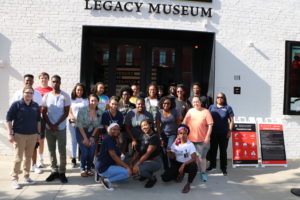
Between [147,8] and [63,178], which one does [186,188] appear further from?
[147,8]

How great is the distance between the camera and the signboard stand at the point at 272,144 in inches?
241

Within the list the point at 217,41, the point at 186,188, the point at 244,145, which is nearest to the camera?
the point at 186,188

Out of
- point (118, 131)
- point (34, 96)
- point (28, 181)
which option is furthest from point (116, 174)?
point (34, 96)

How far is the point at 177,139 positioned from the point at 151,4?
3456 mm

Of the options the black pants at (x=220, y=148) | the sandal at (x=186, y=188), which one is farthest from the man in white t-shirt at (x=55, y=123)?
the black pants at (x=220, y=148)

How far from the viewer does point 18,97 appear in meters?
4.78

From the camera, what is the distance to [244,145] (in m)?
6.07

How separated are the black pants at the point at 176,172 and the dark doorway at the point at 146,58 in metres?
2.65

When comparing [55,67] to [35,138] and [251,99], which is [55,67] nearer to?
[35,138]

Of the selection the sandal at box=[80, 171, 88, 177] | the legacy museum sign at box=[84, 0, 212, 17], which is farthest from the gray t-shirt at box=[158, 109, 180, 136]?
the legacy museum sign at box=[84, 0, 212, 17]

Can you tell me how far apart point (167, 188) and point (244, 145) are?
2.40m

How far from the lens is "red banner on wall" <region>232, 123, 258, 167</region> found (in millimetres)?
5996

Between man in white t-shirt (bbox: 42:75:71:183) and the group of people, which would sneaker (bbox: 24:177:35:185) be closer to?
the group of people

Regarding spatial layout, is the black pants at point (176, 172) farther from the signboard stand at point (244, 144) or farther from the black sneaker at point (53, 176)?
the black sneaker at point (53, 176)
